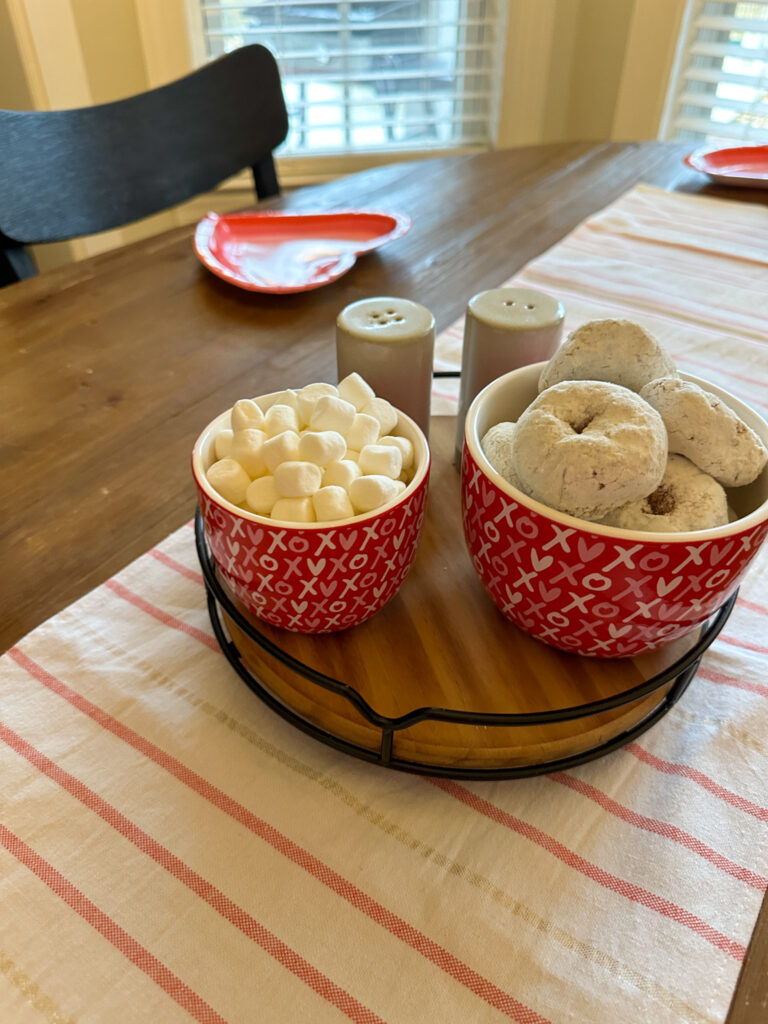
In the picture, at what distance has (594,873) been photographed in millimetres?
349

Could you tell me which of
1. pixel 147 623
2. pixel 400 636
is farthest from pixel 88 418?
pixel 400 636

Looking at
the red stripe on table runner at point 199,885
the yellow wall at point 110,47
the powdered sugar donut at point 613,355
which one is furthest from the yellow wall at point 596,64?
the red stripe on table runner at point 199,885

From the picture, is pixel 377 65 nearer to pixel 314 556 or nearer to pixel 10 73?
pixel 10 73

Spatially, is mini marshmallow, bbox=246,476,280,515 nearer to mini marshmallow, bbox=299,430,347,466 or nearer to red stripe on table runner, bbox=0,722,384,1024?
mini marshmallow, bbox=299,430,347,466

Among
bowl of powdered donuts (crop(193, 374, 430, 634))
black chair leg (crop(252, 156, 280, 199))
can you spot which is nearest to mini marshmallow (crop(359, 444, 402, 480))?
bowl of powdered donuts (crop(193, 374, 430, 634))

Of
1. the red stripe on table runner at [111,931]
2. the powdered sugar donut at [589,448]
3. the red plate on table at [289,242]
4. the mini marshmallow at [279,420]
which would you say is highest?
the powdered sugar donut at [589,448]

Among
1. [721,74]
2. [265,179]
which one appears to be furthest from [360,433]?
[721,74]

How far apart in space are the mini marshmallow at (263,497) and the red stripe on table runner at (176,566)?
0.46 ft

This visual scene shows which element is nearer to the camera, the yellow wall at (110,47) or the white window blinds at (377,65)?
the yellow wall at (110,47)

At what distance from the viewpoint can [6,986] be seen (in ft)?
1.01

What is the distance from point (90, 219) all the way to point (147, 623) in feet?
2.09

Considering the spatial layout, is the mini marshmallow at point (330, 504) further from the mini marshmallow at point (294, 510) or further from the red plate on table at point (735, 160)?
the red plate on table at point (735, 160)

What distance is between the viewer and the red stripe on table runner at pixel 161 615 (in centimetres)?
46

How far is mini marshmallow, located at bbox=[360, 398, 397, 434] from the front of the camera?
0.41 m
